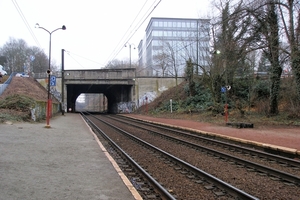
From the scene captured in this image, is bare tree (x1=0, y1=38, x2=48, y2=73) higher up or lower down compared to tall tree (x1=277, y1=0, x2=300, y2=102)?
higher up

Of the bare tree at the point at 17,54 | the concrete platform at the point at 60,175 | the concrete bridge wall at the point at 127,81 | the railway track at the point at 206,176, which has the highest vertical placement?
the bare tree at the point at 17,54

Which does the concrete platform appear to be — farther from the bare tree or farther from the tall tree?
the bare tree

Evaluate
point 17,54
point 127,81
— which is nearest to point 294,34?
point 127,81

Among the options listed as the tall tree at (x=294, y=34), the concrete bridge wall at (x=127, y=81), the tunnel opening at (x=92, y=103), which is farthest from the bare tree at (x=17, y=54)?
the tall tree at (x=294, y=34)

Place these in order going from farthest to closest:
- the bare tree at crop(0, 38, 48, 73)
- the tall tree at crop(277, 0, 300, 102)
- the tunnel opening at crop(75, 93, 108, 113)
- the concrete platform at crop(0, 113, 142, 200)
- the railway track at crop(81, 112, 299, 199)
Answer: the tunnel opening at crop(75, 93, 108, 113)
the bare tree at crop(0, 38, 48, 73)
the tall tree at crop(277, 0, 300, 102)
the railway track at crop(81, 112, 299, 199)
the concrete platform at crop(0, 113, 142, 200)

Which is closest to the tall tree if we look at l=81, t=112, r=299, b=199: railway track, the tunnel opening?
l=81, t=112, r=299, b=199: railway track

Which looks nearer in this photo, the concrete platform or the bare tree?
the concrete platform

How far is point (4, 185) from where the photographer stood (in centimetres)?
547

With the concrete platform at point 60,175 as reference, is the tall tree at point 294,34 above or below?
above

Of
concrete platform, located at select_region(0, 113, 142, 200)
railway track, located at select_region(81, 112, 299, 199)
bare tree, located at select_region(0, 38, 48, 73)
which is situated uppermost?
bare tree, located at select_region(0, 38, 48, 73)

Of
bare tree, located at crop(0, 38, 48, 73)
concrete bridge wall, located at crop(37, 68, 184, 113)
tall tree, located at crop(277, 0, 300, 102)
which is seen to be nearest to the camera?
tall tree, located at crop(277, 0, 300, 102)

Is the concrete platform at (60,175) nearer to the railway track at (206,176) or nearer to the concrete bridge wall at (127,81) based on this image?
the railway track at (206,176)

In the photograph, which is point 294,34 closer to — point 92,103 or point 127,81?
point 127,81

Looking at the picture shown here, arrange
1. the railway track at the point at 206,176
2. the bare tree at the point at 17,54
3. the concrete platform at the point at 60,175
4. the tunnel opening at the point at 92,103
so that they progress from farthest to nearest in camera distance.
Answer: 1. the tunnel opening at the point at 92,103
2. the bare tree at the point at 17,54
3. the railway track at the point at 206,176
4. the concrete platform at the point at 60,175
